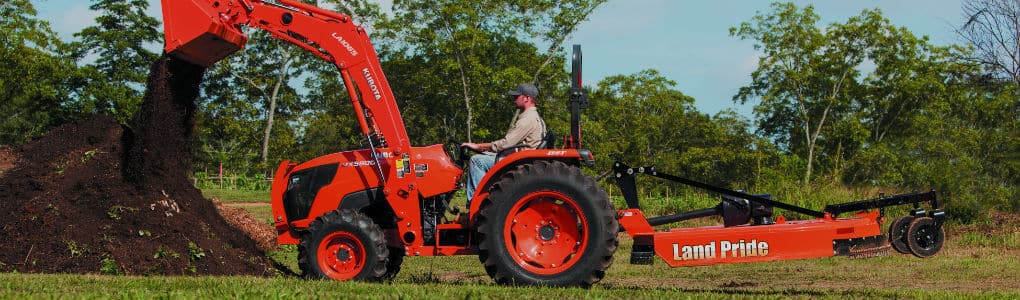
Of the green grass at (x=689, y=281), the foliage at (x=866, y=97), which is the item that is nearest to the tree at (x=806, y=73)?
the foliage at (x=866, y=97)

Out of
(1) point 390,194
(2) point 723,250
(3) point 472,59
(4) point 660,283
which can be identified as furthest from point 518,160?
(3) point 472,59

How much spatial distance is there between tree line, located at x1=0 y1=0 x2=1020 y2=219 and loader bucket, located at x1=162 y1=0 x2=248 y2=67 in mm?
30208

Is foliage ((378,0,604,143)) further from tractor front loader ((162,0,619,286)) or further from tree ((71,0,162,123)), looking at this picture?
tractor front loader ((162,0,619,286))

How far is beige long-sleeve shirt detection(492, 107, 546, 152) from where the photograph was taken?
29.2 ft

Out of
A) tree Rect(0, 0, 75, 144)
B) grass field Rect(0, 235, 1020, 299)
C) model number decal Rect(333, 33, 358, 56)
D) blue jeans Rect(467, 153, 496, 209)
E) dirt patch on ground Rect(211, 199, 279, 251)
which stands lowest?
grass field Rect(0, 235, 1020, 299)

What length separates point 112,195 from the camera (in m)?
10.2

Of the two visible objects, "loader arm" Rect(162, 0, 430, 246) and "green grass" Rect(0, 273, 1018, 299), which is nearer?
"green grass" Rect(0, 273, 1018, 299)

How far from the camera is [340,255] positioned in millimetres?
9031

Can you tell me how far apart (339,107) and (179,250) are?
3670cm

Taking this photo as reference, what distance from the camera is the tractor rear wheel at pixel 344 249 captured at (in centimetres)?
890

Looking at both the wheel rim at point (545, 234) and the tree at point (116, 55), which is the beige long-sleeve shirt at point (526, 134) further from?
→ the tree at point (116, 55)

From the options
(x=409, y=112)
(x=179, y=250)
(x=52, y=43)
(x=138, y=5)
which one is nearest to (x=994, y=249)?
(x=179, y=250)

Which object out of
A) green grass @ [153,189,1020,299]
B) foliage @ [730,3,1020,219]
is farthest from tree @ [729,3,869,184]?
green grass @ [153,189,1020,299]

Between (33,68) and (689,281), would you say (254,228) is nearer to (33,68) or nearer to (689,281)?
(689,281)
